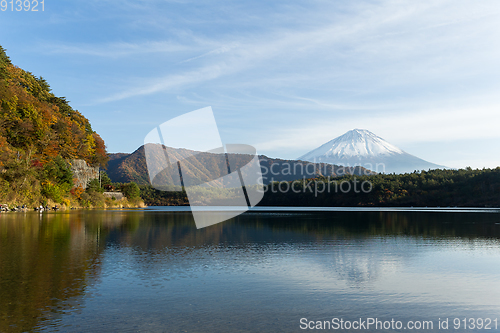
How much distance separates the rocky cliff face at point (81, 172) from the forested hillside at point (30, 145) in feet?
5.83

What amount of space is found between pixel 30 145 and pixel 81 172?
2131cm

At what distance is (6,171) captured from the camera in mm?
52344

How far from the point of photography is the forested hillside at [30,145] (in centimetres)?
5328

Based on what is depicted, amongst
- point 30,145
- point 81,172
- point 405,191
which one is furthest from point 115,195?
point 405,191

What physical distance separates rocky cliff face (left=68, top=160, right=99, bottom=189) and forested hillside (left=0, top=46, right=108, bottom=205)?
70.0 inches

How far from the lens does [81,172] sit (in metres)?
82.0

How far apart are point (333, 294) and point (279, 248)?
8086 millimetres

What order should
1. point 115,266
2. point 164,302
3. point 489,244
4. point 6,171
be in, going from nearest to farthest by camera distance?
point 164,302
point 115,266
point 489,244
point 6,171

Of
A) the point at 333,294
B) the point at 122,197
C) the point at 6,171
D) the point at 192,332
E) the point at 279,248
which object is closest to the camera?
the point at 192,332

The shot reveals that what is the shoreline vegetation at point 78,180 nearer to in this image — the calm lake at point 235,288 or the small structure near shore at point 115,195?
the small structure near shore at point 115,195

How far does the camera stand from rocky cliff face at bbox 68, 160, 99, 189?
257 feet

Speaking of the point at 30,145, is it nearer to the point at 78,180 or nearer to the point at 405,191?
the point at 78,180

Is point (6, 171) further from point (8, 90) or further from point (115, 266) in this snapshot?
point (115, 266)

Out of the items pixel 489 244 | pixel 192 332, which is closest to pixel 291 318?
pixel 192 332
